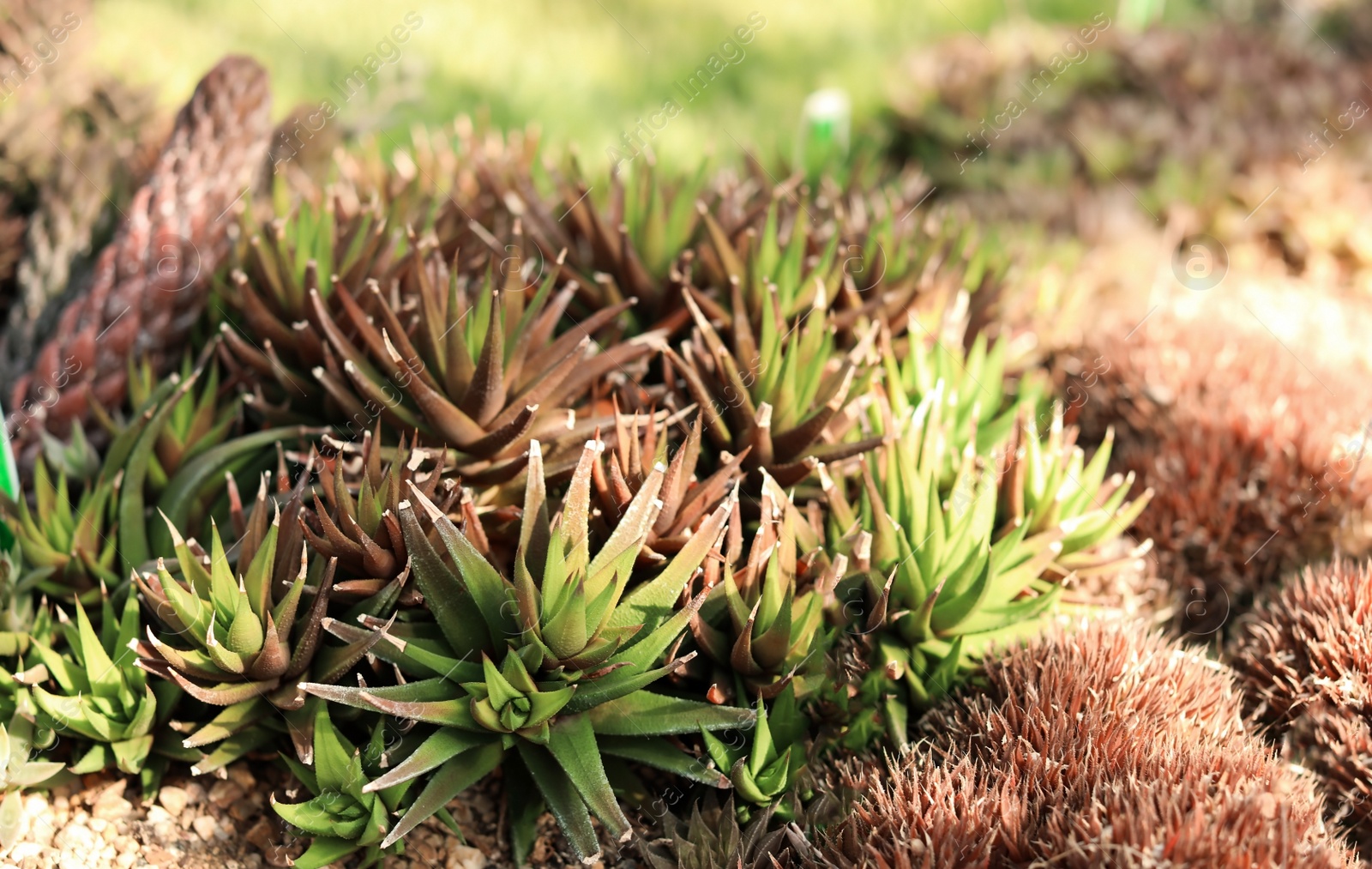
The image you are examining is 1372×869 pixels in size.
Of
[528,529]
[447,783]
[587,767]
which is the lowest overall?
[587,767]

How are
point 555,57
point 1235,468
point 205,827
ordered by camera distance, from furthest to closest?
point 555,57, point 1235,468, point 205,827

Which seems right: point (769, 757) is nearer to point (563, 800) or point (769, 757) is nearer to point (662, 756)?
point (662, 756)

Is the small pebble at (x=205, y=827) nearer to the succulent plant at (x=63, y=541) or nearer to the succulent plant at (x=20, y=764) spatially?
the succulent plant at (x=20, y=764)

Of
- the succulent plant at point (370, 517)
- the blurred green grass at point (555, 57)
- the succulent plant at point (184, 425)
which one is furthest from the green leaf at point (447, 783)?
the blurred green grass at point (555, 57)

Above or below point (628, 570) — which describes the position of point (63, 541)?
above

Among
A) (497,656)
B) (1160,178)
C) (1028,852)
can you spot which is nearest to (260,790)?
(497,656)

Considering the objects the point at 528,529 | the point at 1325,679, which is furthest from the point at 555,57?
the point at 1325,679

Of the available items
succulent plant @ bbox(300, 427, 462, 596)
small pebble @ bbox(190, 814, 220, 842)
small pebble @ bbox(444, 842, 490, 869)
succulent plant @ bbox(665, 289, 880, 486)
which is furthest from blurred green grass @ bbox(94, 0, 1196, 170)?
small pebble @ bbox(444, 842, 490, 869)

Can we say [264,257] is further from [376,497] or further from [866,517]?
[866,517]
